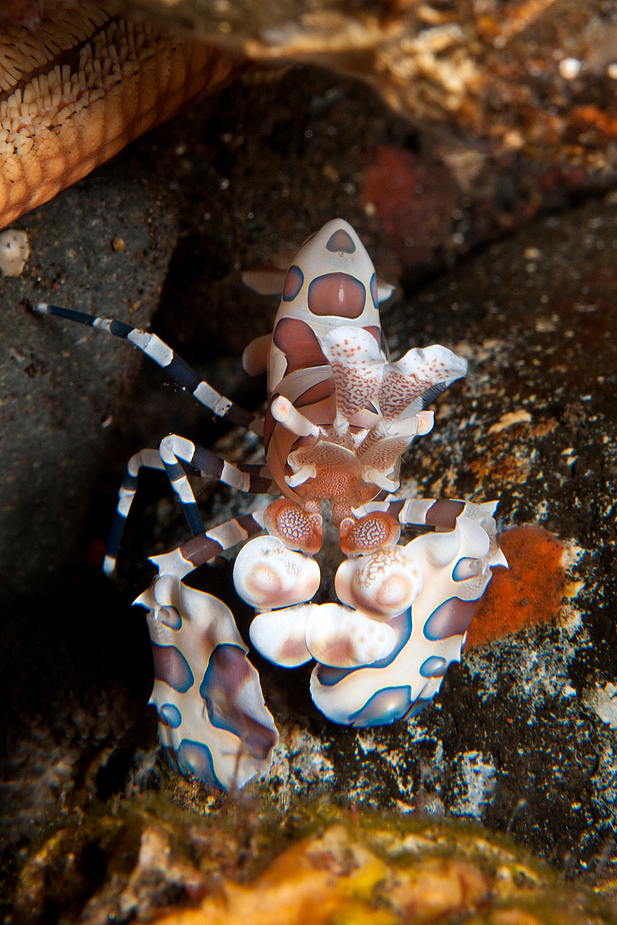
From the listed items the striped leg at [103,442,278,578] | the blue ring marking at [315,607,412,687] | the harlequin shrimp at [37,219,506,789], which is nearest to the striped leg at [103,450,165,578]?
the striped leg at [103,442,278,578]

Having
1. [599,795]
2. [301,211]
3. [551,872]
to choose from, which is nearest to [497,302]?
[301,211]

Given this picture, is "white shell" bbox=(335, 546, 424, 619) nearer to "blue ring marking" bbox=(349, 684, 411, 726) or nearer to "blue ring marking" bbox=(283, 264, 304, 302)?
"blue ring marking" bbox=(349, 684, 411, 726)

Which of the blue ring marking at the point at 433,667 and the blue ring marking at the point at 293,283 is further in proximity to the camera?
the blue ring marking at the point at 293,283

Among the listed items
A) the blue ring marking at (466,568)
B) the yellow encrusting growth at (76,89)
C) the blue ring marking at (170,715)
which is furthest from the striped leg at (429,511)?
the yellow encrusting growth at (76,89)

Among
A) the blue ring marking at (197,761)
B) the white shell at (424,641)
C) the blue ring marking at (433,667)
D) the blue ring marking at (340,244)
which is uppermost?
the blue ring marking at (340,244)

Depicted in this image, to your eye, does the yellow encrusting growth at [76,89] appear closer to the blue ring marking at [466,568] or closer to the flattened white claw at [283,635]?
the flattened white claw at [283,635]

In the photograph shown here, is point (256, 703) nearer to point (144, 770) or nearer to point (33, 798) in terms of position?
point (144, 770)

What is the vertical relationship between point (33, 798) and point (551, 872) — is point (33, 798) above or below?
above
